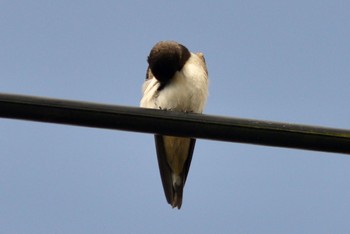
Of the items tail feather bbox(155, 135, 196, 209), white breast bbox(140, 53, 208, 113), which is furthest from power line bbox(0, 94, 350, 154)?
tail feather bbox(155, 135, 196, 209)

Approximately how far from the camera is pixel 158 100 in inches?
328

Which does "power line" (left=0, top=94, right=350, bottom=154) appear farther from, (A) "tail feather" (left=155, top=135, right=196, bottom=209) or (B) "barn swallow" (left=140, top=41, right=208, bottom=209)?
(A) "tail feather" (left=155, top=135, right=196, bottom=209)

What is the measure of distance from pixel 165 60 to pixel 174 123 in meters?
3.36

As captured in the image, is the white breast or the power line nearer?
the power line

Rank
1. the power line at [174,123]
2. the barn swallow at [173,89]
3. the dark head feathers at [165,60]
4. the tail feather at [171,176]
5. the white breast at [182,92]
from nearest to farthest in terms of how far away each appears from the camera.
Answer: the power line at [174,123]
the dark head feathers at [165,60]
the barn swallow at [173,89]
the white breast at [182,92]
the tail feather at [171,176]

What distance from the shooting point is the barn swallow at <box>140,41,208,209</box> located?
320 inches

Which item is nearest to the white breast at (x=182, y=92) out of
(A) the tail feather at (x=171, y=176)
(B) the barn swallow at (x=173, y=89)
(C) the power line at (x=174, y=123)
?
(B) the barn swallow at (x=173, y=89)

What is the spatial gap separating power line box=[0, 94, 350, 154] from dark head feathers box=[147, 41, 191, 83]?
3261 mm

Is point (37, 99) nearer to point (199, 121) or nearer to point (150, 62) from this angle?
point (199, 121)

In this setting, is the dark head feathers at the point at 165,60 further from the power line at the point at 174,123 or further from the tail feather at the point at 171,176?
the power line at the point at 174,123

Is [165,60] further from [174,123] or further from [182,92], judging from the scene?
[174,123]

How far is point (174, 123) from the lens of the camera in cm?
475

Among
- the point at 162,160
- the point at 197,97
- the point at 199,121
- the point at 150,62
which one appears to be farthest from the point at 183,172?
the point at 199,121

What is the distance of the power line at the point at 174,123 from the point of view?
449 cm
